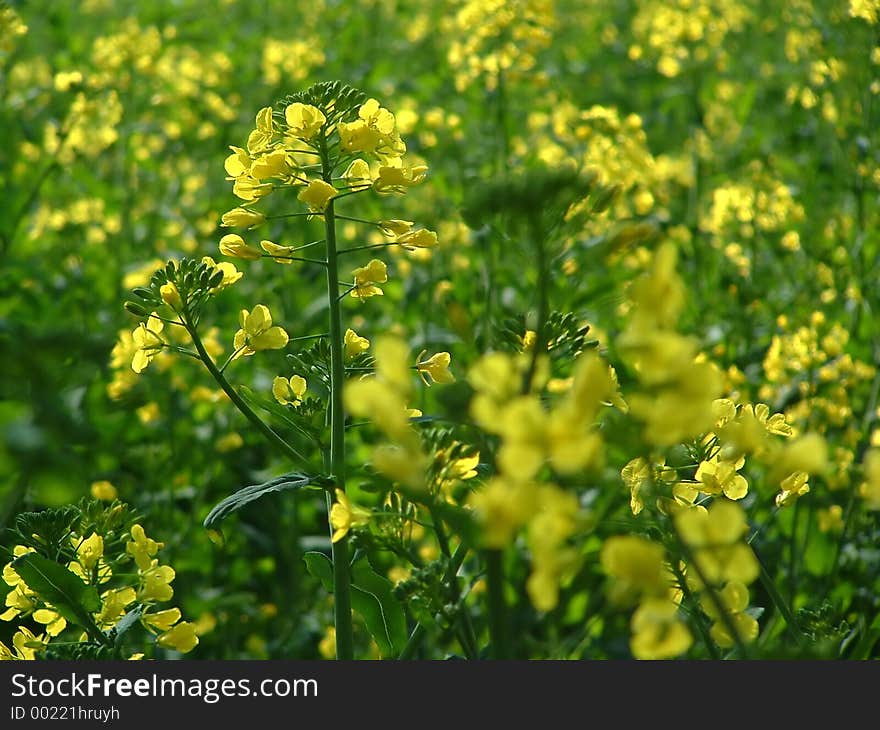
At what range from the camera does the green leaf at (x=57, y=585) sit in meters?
1.61

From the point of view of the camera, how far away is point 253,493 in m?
1.47

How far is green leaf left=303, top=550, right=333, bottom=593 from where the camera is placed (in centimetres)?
170

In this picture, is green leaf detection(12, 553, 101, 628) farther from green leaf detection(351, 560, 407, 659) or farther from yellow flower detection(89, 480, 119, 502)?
yellow flower detection(89, 480, 119, 502)

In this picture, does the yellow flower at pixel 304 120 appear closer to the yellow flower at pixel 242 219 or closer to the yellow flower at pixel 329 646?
the yellow flower at pixel 242 219

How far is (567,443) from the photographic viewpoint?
0.86 m

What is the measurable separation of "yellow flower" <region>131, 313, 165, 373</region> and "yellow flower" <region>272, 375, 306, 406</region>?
0.70 feet

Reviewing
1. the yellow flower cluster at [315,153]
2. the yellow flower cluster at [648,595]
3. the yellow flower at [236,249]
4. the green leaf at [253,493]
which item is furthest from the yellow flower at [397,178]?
the yellow flower cluster at [648,595]

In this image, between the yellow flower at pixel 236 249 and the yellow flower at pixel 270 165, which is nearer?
the yellow flower at pixel 270 165

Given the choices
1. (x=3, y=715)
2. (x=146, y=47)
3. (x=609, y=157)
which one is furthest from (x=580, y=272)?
(x=146, y=47)

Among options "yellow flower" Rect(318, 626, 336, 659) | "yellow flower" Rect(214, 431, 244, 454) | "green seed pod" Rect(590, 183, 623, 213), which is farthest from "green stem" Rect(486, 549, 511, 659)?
"yellow flower" Rect(214, 431, 244, 454)

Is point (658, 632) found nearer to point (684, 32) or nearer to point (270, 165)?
point (270, 165)

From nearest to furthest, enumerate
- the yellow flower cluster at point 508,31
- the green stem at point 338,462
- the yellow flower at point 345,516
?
the yellow flower at point 345,516 → the green stem at point 338,462 → the yellow flower cluster at point 508,31

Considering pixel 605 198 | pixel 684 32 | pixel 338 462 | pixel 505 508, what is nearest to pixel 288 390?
pixel 338 462

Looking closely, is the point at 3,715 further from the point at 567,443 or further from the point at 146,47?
the point at 146,47
